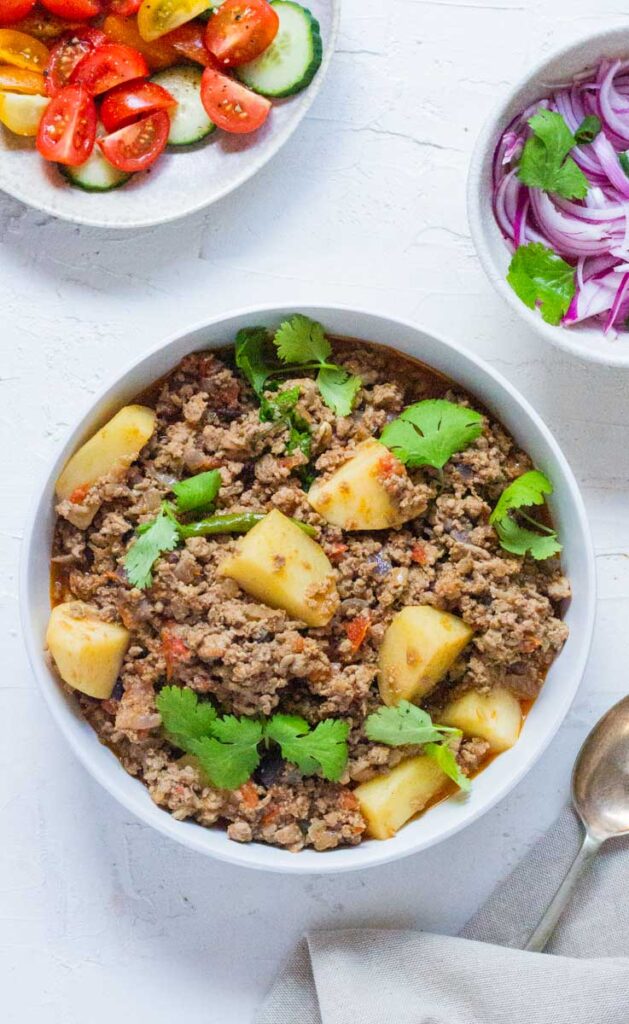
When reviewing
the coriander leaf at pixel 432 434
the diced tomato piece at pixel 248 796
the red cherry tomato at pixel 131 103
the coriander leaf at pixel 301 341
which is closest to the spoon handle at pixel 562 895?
the diced tomato piece at pixel 248 796

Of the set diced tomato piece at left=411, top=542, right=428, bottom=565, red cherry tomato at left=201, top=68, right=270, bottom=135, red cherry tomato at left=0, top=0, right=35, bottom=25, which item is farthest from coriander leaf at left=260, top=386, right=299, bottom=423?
red cherry tomato at left=0, top=0, right=35, bottom=25

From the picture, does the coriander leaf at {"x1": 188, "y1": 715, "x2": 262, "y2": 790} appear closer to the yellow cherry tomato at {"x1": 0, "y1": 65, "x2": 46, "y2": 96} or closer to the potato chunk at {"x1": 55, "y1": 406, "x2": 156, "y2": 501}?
the potato chunk at {"x1": 55, "y1": 406, "x2": 156, "y2": 501}

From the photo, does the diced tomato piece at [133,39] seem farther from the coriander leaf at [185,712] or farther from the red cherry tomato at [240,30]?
the coriander leaf at [185,712]

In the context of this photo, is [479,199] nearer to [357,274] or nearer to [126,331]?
[357,274]

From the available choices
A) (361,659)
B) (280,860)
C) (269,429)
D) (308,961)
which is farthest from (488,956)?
(269,429)

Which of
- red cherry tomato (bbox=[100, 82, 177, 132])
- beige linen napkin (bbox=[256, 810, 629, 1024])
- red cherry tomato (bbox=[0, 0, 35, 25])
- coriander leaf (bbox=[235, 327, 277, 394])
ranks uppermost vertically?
red cherry tomato (bbox=[0, 0, 35, 25])

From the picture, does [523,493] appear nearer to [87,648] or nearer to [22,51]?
[87,648]

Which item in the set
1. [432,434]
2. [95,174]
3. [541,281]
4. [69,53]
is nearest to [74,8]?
[69,53]
